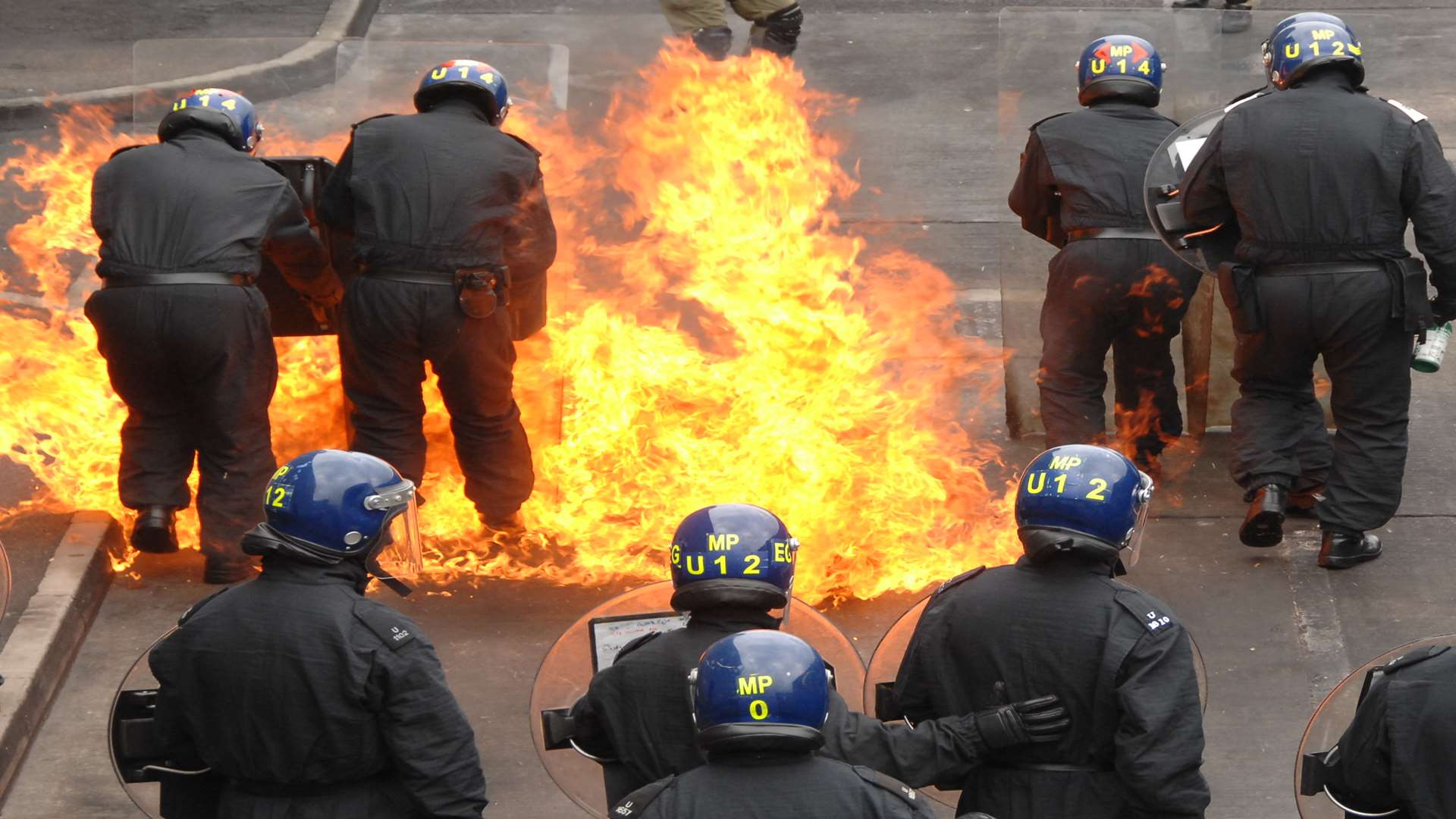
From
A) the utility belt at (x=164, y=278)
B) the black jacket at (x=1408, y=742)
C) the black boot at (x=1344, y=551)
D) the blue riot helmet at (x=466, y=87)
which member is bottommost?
the black boot at (x=1344, y=551)

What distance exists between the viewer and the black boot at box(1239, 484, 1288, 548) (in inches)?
269

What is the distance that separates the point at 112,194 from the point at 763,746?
4353 millimetres

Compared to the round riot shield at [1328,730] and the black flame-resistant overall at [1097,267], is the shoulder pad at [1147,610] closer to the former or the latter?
the round riot shield at [1328,730]

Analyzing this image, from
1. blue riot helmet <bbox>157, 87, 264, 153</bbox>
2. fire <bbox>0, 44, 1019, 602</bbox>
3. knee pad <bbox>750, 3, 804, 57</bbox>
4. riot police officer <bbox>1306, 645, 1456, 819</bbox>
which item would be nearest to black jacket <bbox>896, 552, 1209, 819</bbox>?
riot police officer <bbox>1306, 645, 1456, 819</bbox>

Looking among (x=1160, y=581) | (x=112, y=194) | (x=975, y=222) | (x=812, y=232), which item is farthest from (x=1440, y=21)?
(x=112, y=194)

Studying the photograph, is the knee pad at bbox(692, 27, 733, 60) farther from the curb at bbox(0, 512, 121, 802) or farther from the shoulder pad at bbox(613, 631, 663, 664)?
the shoulder pad at bbox(613, 631, 663, 664)

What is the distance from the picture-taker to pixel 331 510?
4.28 metres

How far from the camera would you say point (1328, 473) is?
273 inches

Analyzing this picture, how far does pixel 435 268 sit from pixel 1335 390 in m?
3.31

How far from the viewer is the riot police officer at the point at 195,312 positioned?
6676 mm

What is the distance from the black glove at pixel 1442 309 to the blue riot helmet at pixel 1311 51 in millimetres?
839

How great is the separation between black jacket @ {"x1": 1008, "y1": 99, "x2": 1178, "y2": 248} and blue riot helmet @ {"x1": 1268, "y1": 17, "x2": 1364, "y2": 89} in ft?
1.91

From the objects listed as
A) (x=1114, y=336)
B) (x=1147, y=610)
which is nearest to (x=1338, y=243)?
(x=1114, y=336)

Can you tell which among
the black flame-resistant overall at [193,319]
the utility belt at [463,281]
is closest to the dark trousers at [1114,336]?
the utility belt at [463,281]
